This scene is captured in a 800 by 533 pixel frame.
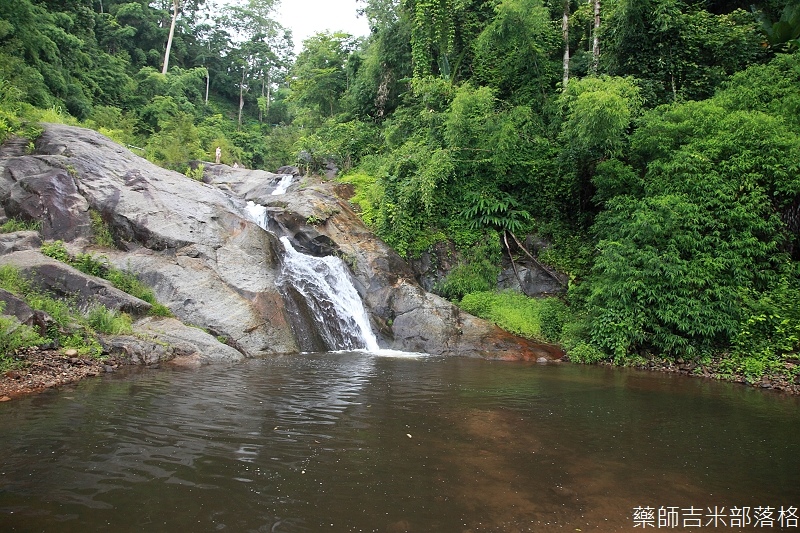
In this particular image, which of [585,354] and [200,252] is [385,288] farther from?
[585,354]

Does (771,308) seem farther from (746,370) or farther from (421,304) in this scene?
(421,304)

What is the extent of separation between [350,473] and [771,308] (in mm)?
11585

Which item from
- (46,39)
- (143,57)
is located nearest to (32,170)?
(46,39)

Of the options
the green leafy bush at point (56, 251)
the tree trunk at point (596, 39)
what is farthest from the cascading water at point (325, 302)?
the tree trunk at point (596, 39)

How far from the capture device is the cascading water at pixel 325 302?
14602 millimetres

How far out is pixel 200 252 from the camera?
14.6 metres

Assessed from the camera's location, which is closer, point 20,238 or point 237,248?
point 20,238

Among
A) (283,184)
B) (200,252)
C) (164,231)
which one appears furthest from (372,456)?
(283,184)

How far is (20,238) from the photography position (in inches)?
494

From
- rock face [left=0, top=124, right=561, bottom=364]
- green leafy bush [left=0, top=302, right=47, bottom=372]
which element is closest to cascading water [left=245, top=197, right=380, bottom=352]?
rock face [left=0, top=124, right=561, bottom=364]

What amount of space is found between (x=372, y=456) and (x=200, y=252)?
1117 cm

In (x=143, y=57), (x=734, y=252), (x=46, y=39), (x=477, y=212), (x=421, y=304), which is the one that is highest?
(x=143, y=57)

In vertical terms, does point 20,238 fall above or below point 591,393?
above

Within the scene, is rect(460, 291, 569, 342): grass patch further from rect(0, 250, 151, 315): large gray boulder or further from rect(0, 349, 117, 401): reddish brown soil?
rect(0, 349, 117, 401): reddish brown soil
